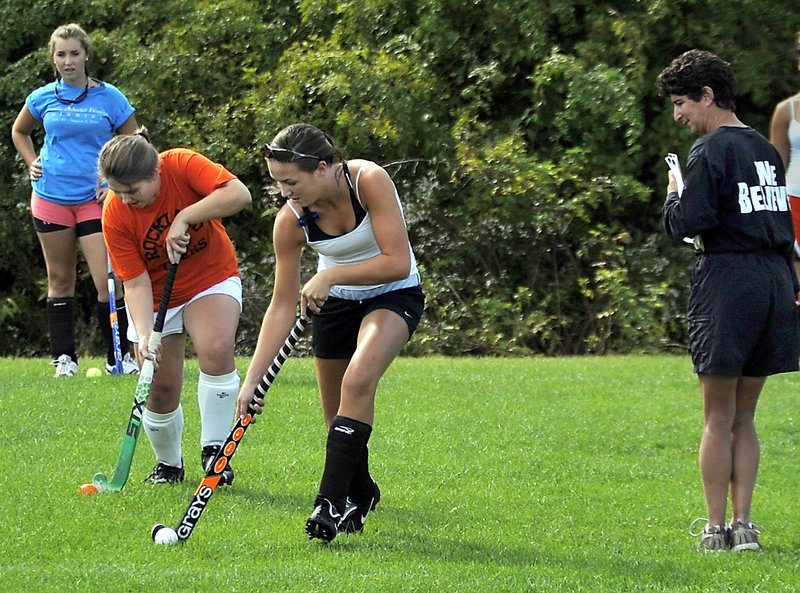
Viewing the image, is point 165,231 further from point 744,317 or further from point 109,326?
point 109,326

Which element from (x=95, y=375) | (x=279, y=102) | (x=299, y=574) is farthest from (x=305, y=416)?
(x=279, y=102)

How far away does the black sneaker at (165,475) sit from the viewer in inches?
237

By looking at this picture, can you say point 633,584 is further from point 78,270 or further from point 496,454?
point 78,270

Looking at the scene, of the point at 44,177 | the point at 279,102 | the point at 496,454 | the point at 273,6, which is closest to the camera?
the point at 496,454

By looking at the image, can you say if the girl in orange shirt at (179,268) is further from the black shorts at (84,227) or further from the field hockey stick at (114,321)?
the field hockey stick at (114,321)

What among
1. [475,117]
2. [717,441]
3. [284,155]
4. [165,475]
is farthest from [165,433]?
[475,117]

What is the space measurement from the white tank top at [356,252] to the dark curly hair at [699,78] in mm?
1196

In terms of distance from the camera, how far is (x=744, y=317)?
479 cm

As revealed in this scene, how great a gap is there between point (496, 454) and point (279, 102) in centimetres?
716

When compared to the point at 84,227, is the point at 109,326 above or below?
below

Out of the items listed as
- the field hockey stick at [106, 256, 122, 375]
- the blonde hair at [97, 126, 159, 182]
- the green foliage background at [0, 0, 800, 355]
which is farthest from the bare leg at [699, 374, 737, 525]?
the green foliage background at [0, 0, 800, 355]

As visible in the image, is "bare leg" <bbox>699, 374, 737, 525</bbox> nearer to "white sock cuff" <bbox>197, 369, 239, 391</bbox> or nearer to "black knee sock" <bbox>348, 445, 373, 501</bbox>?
"black knee sock" <bbox>348, 445, 373, 501</bbox>

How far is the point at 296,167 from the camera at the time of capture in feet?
15.9

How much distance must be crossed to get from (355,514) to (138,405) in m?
1.23
